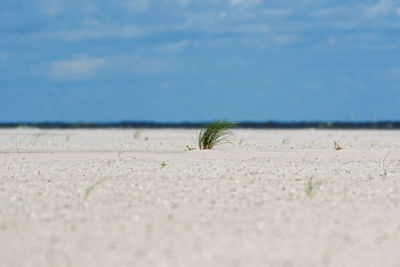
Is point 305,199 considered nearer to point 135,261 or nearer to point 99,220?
point 99,220

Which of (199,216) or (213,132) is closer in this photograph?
(199,216)

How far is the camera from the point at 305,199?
25.1 feet

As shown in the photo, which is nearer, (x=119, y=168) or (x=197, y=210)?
(x=197, y=210)

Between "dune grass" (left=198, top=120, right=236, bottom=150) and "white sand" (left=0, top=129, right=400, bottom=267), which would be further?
"dune grass" (left=198, top=120, right=236, bottom=150)

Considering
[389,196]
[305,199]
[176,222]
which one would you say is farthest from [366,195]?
[176,222]

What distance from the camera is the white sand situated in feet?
16.6

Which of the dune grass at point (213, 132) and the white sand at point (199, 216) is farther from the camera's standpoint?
the dune grass at point (213, 132)

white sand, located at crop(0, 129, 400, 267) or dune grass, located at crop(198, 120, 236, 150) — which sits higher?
dune grass, located at crop(198, 120, 236, 150)

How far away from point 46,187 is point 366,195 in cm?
347

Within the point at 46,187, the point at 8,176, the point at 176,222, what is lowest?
the point at 176,222

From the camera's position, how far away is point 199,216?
6.57m

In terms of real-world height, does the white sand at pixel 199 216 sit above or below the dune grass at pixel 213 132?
below

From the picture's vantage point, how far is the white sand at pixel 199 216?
5066mm

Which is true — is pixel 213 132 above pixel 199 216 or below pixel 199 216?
above
